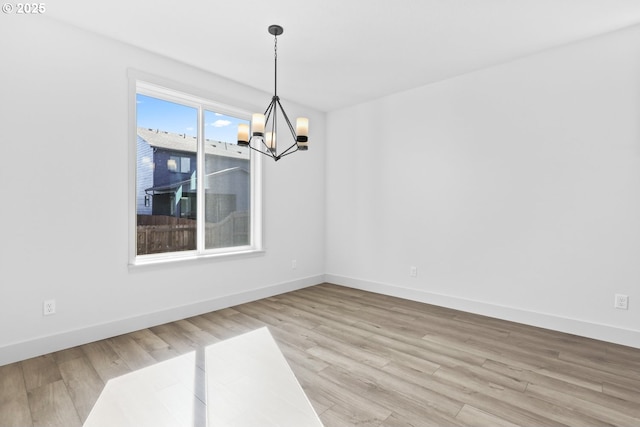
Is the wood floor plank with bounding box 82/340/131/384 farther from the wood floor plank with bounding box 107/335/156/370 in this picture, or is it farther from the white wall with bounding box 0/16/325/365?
the white wall with bounding box 0/16/325/365

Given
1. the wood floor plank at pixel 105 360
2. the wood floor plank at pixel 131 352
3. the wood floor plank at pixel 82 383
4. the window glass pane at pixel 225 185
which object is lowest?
the wood floor plank at pixel 82 383

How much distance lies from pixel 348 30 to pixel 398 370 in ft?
9.21

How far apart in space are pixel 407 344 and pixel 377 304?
1.20m

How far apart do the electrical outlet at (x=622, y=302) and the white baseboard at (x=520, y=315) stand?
0.64 feet

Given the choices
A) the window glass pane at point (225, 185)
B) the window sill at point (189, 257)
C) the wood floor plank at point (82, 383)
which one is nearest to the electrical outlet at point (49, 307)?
the wood floor plank at point (82, 383)

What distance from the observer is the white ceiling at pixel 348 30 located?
2.48 meters

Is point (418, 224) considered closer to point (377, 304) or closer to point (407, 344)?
point (377, 304)

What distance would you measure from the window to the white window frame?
0.04 ft

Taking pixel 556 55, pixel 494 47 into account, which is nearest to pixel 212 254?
pixel 494 47

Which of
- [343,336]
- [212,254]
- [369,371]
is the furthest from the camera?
[212,254]

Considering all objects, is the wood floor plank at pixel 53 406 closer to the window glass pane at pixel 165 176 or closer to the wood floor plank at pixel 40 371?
the wood floor plank at pixel 40 371

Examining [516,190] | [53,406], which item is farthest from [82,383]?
[516,190]

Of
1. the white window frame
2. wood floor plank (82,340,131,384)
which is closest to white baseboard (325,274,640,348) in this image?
the white window frame

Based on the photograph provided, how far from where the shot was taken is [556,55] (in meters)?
3.13
